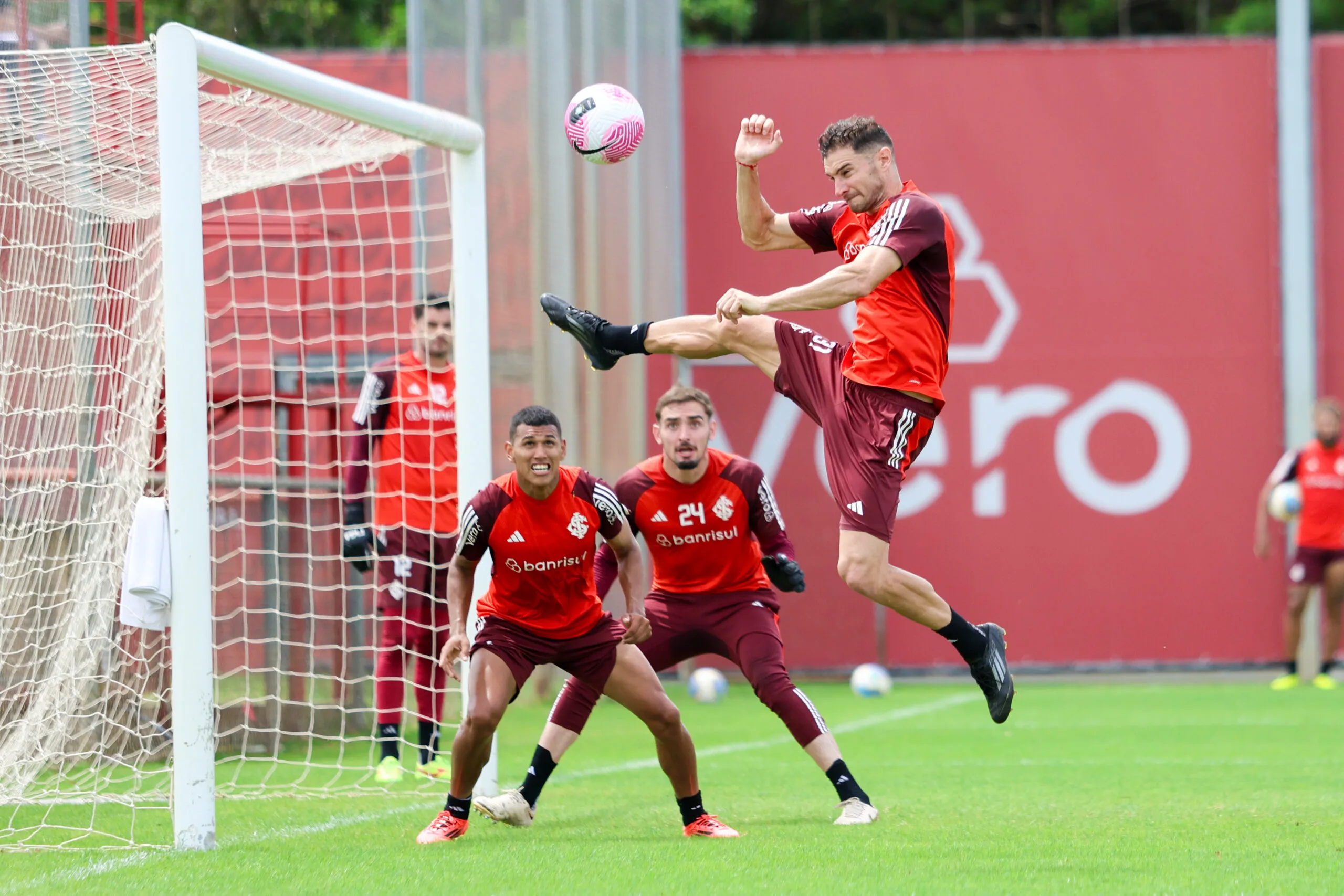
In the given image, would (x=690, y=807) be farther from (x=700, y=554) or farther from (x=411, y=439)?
(x=411, y=439)

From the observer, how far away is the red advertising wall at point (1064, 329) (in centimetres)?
1425

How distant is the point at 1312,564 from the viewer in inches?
514

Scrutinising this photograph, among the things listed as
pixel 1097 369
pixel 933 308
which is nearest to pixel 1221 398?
pixel 1097 369

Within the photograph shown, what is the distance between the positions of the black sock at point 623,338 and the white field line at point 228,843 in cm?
214

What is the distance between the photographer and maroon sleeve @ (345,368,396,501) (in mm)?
7844

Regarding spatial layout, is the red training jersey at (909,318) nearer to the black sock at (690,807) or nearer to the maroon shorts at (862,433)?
the maroon shorts at (862,433)

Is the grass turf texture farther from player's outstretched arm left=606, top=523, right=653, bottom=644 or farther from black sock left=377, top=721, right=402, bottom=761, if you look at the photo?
player's outstretched arm left=606, top=523, right=653, bottom=644

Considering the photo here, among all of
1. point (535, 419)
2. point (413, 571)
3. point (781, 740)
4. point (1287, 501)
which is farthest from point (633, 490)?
point (1287, 501)

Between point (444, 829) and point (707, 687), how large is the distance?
22.0 ft

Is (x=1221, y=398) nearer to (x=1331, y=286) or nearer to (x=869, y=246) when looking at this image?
(x=1331, y=286)

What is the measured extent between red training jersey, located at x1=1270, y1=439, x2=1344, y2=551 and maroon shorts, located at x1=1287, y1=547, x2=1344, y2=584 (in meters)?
0.04

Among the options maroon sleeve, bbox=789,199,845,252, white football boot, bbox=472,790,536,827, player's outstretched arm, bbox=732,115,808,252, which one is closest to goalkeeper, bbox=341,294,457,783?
white football boot, bbox=472,790,536,827

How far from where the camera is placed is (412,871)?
5109 mm

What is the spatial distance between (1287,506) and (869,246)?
8.41 metres
